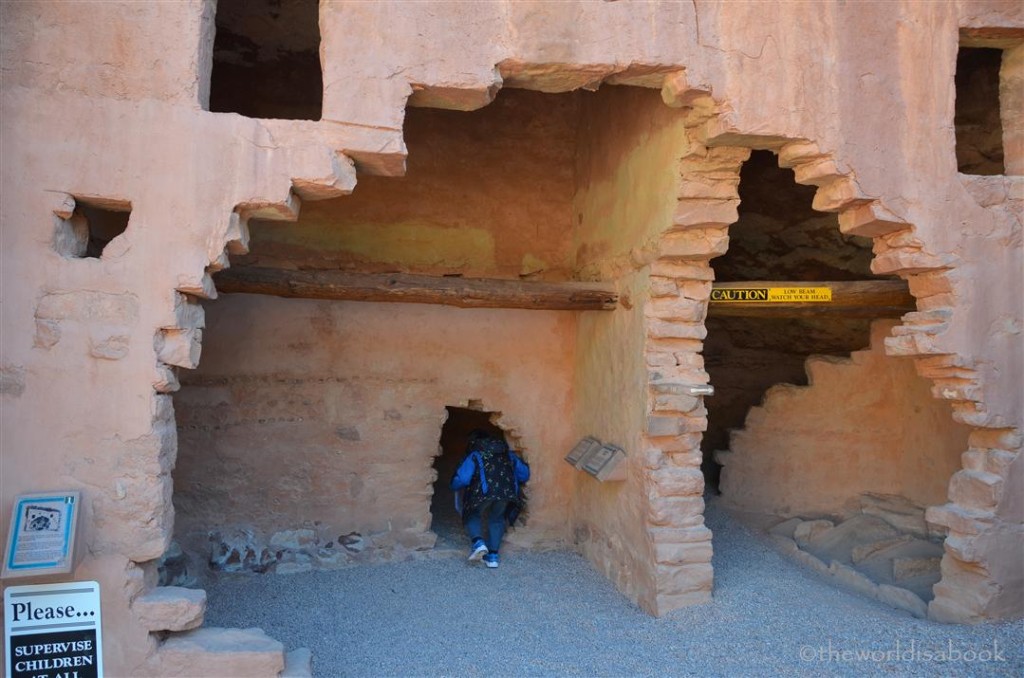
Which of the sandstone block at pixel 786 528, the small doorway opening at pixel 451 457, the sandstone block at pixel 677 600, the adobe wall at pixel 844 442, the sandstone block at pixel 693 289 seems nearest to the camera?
the sandstone block at pixel 677 600

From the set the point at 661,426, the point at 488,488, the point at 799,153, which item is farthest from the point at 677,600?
the point at 799,153

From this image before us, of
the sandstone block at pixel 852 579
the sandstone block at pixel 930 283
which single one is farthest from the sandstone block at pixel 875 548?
the sandstone block at pixel 930 283

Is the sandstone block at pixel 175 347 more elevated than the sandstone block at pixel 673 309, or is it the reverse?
the sandstone block at pixel 673 309

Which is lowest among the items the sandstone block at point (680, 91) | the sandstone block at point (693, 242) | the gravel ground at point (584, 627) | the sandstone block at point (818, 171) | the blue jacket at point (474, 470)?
the gravel ground at point (584, 627)

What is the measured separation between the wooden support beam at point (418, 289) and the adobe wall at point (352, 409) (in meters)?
0.40

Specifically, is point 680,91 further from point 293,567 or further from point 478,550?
point 293,567

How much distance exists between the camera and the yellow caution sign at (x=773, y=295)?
5969 mm

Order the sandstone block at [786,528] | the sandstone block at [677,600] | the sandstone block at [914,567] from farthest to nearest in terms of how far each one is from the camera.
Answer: the sandstone block at [786,528] < the sandstone block at [914,567] < the sandstone block at [677,600]

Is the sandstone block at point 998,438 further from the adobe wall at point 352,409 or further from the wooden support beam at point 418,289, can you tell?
the adobe wall at point 352,409

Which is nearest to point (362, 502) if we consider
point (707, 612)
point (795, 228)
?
point (707, 612)

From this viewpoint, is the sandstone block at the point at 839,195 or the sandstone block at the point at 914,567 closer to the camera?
the sandstone block at the point at 839,195

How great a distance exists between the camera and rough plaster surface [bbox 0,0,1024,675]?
357cm

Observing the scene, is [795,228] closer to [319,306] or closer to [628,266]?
[628,266]

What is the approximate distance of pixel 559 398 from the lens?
6840mm
